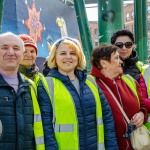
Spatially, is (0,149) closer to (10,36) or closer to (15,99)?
(15,99)

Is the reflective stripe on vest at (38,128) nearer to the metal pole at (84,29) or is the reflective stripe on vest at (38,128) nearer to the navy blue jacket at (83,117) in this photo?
the navy blue jacket at (83,117)

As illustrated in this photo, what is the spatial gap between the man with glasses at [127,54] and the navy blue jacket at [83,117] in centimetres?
67

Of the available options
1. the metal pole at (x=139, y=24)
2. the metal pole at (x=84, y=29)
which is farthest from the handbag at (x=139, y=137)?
the metal pole at (x=139, y=24)

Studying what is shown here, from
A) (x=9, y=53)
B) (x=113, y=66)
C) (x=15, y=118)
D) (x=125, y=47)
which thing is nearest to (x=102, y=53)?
(x=113, y=66)

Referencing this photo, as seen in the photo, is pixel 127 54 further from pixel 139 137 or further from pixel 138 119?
pixel 139 137

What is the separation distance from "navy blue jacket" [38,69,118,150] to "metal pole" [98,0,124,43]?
1.52 metres

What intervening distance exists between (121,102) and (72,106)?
1.77ft

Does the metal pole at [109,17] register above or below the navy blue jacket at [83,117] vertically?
above

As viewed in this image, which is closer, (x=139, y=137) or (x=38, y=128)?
(x=38, y=128)

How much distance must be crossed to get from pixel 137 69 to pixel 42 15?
1223 cm

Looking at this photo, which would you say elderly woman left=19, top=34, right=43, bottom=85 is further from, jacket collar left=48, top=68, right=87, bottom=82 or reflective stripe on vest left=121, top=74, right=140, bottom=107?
reflective stripe on vest left=121, top=74, right=140, bottom=107

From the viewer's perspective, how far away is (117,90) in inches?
107

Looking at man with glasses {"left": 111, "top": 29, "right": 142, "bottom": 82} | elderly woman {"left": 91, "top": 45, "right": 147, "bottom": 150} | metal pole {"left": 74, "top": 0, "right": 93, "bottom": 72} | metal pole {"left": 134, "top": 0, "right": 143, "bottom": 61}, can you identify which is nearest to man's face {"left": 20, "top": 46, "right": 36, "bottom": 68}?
elderly woman {"left": 91, "top": 45, "right": 147, "bottom": 150}

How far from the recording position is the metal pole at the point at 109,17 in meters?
3.89
